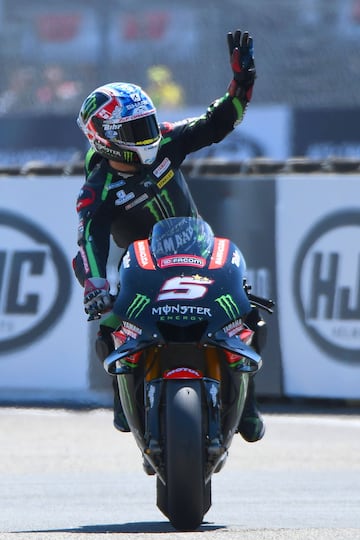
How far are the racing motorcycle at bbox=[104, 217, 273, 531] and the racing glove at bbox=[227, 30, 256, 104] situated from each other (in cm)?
116

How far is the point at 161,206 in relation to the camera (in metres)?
6.81

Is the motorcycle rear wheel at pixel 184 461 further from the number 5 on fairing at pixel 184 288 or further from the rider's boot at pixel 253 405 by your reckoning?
the rider's boot at pixel 253 405

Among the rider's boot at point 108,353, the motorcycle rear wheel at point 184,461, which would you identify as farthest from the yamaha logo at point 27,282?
the motorcycle rear wheel at point 184,461

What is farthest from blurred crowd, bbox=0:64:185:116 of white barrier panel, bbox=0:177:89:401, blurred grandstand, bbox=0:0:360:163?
white barrier panel, bbox=0:177:89:401

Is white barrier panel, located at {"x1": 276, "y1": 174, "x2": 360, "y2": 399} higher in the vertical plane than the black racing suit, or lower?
lower

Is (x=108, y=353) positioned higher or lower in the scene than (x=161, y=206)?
lower

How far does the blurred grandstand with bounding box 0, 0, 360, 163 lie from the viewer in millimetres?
23531

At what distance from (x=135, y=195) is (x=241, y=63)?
941 mm

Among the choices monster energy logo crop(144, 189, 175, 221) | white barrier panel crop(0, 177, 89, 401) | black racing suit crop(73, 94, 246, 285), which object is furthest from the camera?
white barrier panel crop(0, 177, 89, 401)

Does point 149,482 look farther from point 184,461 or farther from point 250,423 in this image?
point 184,461

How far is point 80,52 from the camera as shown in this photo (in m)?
24.7

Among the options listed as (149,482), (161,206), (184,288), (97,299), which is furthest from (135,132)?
(149,482)

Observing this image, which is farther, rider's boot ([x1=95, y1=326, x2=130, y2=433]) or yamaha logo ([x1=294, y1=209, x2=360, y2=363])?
yamaha logo ([x1=294, y1=209, x2=360, y2=363])

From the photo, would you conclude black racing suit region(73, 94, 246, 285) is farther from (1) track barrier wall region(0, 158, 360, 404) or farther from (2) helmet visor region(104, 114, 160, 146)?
(1) track barrier wall region(0, 158, 360, 404)
